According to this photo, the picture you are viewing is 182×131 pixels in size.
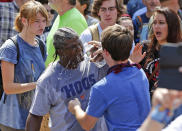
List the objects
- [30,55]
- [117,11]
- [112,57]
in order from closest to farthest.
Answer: [112,57]
[30,55]
[117,11]

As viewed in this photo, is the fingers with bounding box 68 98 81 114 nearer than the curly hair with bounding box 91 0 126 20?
Yes

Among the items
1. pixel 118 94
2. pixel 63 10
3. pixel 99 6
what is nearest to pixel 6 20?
pixel 63 10

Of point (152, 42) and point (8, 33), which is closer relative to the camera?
point (152, 42)

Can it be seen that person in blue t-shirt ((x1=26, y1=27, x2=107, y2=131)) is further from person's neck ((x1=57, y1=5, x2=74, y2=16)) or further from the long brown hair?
person's neck ((x1=57, y1=5, x2=74, y2=16))

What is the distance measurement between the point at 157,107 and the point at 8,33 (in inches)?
166

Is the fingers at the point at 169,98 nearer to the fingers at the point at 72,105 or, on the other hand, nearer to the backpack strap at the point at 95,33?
the fingers at the point at 72,105

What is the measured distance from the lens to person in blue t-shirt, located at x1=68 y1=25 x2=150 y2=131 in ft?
8.59

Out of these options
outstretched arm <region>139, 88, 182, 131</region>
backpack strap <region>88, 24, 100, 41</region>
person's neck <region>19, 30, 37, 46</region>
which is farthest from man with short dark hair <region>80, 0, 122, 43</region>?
outstretched arm <region>139, 88, 182, 131</region>

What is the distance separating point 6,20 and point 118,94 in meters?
3.32

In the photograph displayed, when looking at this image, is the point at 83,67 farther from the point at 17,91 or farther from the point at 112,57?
the point at 17,91

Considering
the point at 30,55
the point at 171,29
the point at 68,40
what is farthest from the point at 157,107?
the point at 30,55

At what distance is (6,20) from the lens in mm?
5523

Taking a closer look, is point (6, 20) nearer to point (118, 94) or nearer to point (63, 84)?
point (63, 84)

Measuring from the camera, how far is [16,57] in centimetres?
371
